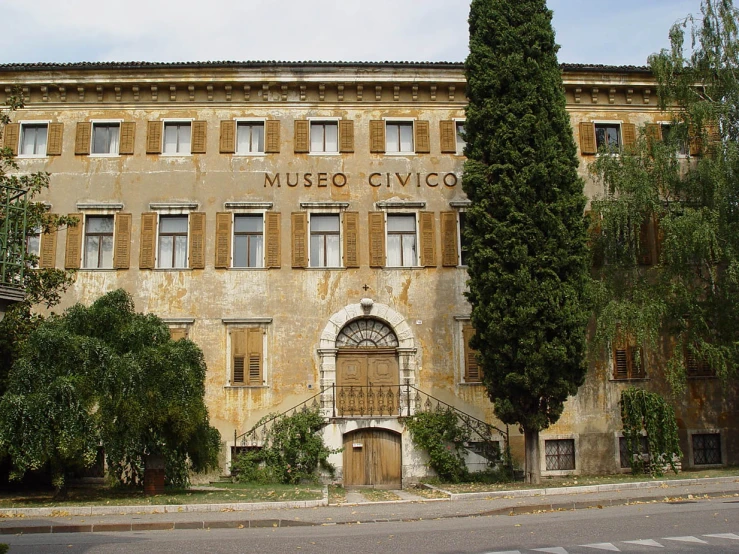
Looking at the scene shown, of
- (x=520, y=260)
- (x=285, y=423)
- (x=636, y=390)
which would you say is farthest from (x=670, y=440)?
(x=285, y=423)

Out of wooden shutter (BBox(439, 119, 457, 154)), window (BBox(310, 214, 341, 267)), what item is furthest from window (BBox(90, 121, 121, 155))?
wooden shutter (BBox(439, 119, 457, 154))

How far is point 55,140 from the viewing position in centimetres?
2481

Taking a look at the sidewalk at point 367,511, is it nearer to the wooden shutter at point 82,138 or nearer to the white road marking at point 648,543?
the white road marking at point 648,543

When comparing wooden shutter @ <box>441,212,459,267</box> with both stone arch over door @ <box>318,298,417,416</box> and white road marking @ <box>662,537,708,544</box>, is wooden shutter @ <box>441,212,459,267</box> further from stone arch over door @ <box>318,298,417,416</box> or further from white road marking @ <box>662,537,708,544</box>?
white road marking @ <box>662,537,708,544</box>

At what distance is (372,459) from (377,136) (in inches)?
396

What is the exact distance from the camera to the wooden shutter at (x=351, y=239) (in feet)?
79.0

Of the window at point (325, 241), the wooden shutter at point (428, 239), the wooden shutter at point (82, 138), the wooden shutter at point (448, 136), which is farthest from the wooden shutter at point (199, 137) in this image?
the wooden shutter at point (448, 136)

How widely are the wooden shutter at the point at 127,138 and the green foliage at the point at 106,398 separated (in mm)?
7344

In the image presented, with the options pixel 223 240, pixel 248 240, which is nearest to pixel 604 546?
pixel 248 240

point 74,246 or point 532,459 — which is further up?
point 74,246

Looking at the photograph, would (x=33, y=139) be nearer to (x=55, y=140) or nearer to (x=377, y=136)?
(x=55, y=140)

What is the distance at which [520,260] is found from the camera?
19938 millimetres

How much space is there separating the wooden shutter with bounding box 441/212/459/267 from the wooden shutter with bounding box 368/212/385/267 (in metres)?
1.87

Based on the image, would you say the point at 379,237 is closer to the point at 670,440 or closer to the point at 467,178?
the point at 467,178
